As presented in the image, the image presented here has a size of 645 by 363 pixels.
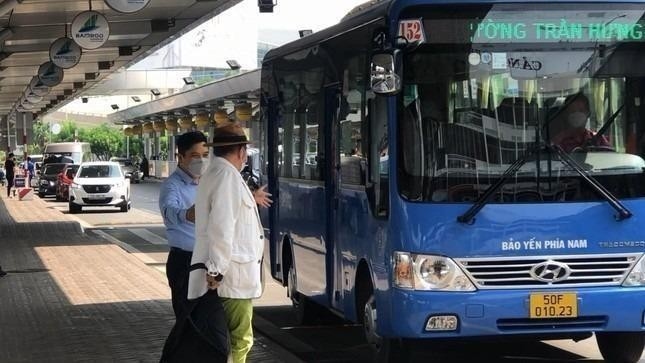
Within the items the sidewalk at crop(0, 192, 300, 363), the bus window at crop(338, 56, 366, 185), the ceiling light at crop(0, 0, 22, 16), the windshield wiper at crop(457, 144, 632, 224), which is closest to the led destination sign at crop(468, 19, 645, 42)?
the windshield wiper at crop(457, 144, 632, 224)

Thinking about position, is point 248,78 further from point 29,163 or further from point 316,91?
point 316,91

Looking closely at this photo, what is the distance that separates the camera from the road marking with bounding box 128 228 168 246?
2228 centimetres

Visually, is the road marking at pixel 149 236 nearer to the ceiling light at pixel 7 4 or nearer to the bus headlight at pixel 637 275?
the ceiling light at pixel 7 4

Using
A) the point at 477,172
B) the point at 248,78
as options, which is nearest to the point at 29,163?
the point at 248,78

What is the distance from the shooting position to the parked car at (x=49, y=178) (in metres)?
47.0

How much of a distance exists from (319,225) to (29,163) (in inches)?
2008

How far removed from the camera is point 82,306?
1211cm

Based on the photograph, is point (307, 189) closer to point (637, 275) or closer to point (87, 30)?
point (637, 275)

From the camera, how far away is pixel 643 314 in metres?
7.49

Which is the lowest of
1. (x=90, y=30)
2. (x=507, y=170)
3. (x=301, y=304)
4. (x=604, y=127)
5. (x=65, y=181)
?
(x=65, y=181)

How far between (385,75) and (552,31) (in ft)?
4.28

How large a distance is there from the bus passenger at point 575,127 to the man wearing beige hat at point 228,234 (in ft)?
8.25

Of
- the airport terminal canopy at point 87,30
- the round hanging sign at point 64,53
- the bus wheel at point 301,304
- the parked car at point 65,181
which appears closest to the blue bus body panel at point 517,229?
the bus wheel at point 301,304

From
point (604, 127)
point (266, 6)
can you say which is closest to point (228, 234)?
point (604, 127)
